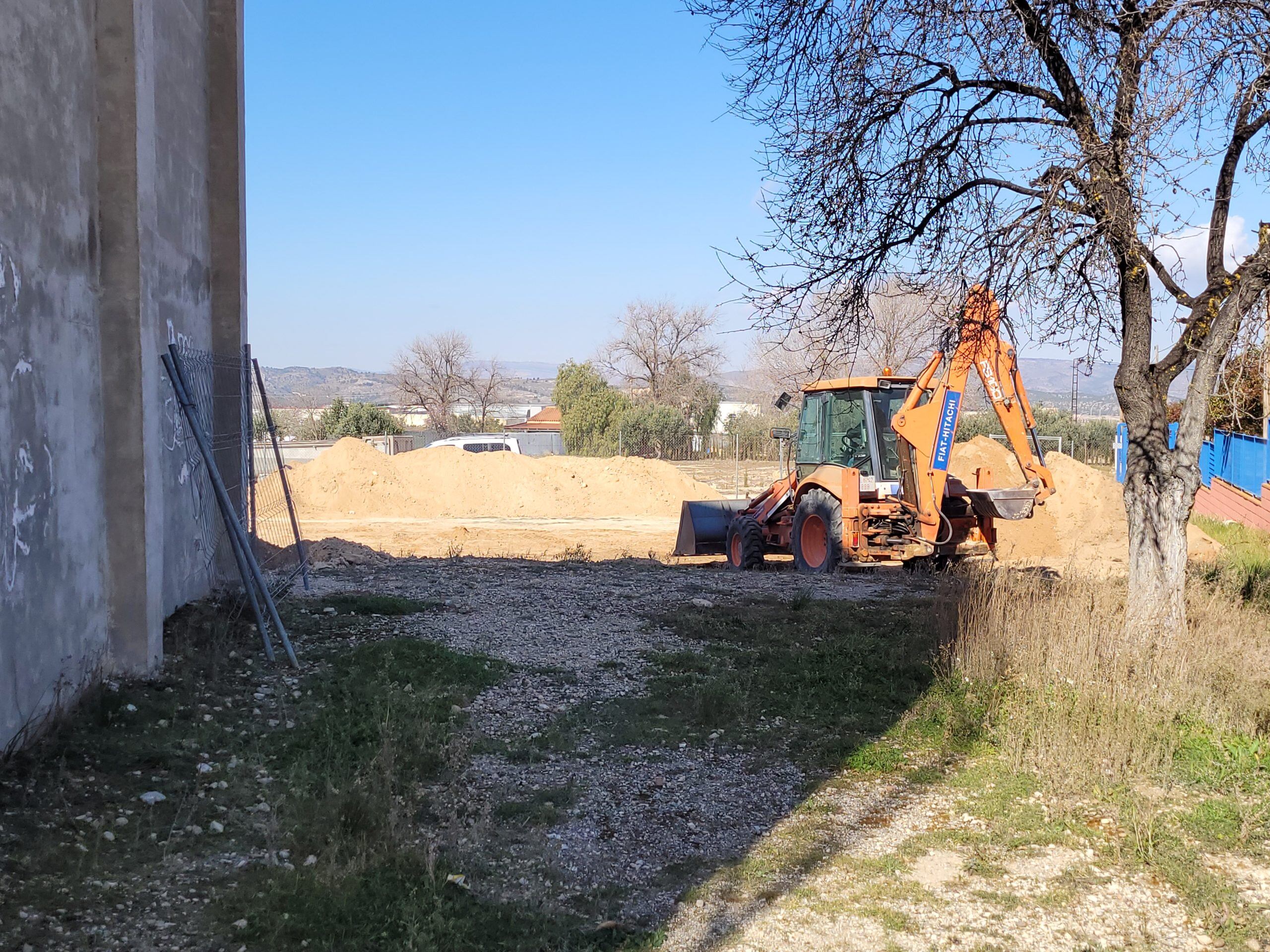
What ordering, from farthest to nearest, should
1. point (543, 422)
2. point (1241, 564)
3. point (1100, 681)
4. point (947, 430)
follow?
point (543, 422) < point (1241, 564) < point (947, 430) < point (1100, 681)

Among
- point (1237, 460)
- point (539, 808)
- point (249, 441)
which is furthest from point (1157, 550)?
point (1237, 460)

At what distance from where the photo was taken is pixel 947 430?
1251 centimetres

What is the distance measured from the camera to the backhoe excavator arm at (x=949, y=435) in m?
11.9

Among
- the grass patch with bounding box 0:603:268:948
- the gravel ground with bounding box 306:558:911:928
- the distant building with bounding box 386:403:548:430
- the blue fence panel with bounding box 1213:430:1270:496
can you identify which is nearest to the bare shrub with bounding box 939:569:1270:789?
the gravel ground with bounding box 306:558:911:928

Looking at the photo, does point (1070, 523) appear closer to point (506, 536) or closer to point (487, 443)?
point (506, 536)

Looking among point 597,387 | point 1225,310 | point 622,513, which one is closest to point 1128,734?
point 1225,310

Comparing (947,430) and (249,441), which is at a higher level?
(947,430)

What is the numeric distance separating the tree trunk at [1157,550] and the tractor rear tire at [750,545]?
27.6 ft

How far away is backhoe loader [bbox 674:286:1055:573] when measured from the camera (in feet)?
40.4

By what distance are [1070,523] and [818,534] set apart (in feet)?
30.8

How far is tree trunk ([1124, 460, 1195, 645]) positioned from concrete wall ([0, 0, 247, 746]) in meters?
6.63

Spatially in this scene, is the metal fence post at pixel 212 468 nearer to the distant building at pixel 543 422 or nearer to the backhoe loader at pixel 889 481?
the backhoe loader at pixel 889 481

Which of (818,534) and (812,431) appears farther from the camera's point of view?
(812,431)

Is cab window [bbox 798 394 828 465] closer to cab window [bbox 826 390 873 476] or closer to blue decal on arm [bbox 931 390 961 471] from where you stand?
cab window [bbox 826 390 873 476]
